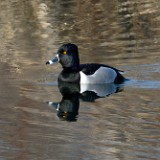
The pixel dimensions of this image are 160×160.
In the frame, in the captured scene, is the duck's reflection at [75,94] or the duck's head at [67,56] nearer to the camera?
the duck's reflection at [75,94]

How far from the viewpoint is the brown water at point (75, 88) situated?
32.6 feet

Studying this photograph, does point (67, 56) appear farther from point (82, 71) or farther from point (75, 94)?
point (75, 94)

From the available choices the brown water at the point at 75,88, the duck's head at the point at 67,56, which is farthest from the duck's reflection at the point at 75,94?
the duck's head at the point at 67,56

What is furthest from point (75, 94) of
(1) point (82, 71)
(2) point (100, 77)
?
(1) point (82, 71)

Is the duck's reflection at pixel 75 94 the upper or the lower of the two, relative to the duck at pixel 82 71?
lower

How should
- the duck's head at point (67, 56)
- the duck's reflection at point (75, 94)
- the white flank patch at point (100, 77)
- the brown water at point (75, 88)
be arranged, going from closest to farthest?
the brown water at point (75, 88) < the duck's reflection at point (75, 94) < the white flank patch at point (100, 77) < the duck's head at point (67, 56)

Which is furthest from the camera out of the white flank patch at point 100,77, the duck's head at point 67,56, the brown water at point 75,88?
the duck's head at point 67,56

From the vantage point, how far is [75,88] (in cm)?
1455

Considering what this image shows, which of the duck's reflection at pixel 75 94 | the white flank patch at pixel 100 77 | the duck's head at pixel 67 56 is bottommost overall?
the duck's reflection at pixel 75 94

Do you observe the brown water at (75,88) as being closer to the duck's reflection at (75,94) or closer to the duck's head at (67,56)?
the duck's reflection at (75,94)

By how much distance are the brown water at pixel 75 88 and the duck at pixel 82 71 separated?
280 mm

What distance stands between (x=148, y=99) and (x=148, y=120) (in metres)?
1.49

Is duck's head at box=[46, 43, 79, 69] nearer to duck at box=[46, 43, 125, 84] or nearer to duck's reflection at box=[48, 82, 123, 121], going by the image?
duck at box=[46, 43, 125, 84]

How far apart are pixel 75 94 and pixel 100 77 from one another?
837 millimetres
